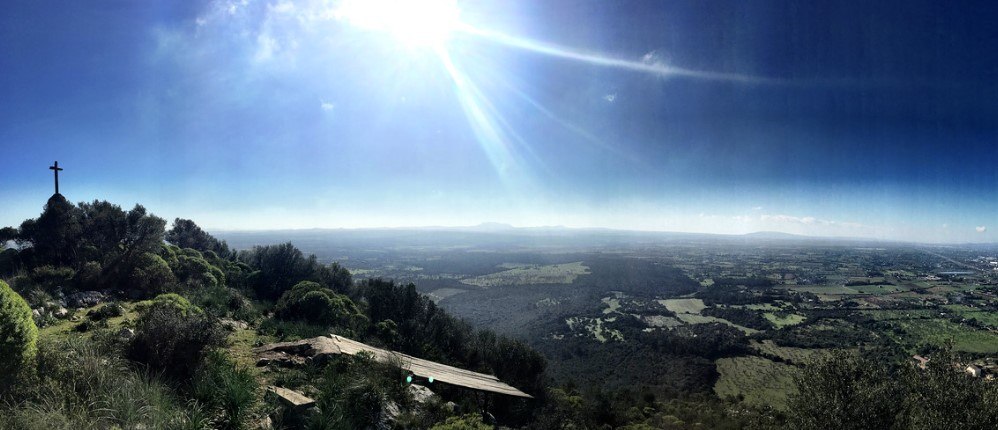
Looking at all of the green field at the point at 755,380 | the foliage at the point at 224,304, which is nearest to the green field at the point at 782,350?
the green field at the point at 755,380

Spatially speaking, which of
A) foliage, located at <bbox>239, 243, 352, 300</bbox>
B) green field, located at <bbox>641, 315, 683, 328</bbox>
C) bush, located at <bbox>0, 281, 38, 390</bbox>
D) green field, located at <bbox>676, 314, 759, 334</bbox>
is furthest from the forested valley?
green field, located at <bbox>676, 314, 759, 334</bbox>

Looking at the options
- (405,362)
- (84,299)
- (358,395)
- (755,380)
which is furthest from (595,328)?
(358,395)

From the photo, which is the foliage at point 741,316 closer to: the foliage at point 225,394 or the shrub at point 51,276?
the foliage at point 225,394

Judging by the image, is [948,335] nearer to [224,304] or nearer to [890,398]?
[890,398]

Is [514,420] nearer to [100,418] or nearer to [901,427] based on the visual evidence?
[100,418]

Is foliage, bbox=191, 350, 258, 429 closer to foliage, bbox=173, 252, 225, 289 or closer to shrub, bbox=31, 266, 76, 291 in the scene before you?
shrub, bbox=31, 266, 76, 291
